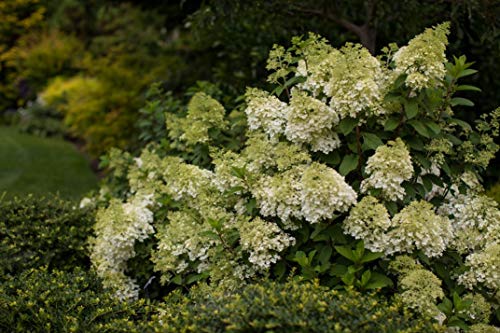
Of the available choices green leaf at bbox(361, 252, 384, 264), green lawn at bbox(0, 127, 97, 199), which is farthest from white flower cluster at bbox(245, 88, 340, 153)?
green lawn at bbox(0, 127, 97, 199)

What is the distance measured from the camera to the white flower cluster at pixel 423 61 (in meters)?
3.00

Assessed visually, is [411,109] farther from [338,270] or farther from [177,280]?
[177,280]

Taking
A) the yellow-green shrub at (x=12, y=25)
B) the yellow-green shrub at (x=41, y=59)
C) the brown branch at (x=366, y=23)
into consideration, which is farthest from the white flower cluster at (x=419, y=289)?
the yellow-green shrub at (x=12, y=25)

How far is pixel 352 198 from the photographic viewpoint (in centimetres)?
293

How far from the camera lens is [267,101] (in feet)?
11.1

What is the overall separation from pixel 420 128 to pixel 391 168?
0.30 m

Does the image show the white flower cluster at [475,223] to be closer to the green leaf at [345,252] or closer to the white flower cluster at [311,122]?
the green leaf at [345,252]

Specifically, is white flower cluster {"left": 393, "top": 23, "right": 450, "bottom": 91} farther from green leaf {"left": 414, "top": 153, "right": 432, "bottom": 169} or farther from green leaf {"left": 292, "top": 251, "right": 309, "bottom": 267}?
green leaf {"left": 292, "top": 251, "right": 309, "bottom": 267}

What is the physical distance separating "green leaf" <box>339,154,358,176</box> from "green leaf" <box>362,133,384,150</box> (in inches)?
3.7

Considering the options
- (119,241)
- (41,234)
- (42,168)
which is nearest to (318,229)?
(119,241)

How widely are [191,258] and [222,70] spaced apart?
132 inches

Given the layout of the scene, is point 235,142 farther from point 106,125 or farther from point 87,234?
point 106,125

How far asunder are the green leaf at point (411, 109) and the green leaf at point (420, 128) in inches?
2.0

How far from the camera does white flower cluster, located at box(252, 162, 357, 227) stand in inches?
114
